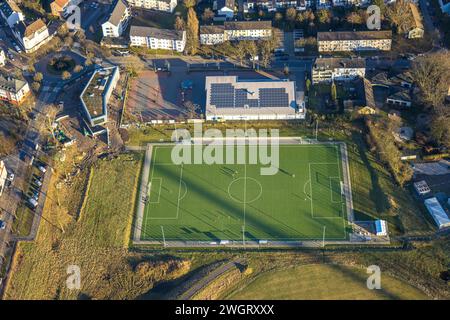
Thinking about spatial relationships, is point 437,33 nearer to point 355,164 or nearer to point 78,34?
point 355,164

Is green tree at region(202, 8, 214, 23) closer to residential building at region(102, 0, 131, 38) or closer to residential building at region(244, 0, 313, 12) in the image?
residential building at region(244, 0, 313, 12)

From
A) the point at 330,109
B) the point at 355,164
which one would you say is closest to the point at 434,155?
the point at 355,164

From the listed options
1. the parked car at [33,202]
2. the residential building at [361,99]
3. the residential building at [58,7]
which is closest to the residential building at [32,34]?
the residential building at [58,7]

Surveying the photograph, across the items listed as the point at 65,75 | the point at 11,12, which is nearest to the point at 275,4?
the point at 65,75

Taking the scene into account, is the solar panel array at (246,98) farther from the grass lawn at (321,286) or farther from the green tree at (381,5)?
the grass lawn at (321,286)

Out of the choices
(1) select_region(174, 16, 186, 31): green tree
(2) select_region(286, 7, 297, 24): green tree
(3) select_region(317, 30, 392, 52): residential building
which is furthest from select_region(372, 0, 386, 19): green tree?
(1) select_region(174, 16, 186, 31): green tree

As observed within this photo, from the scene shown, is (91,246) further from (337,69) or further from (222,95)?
(337,69)

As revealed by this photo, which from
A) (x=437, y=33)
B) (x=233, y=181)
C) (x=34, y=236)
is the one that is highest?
(x=437, y=33)
